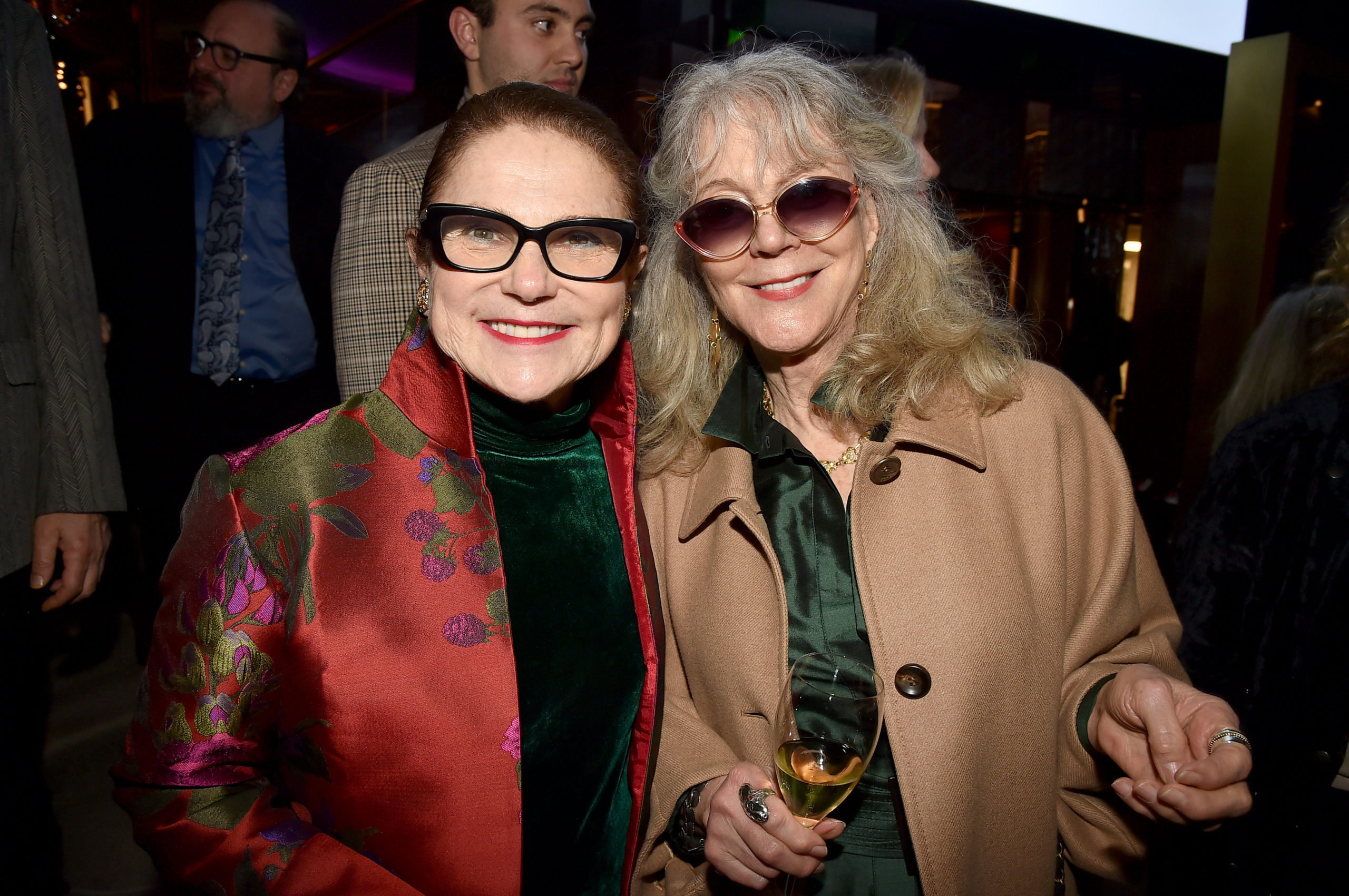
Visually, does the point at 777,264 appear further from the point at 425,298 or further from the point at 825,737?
the point at 825,737

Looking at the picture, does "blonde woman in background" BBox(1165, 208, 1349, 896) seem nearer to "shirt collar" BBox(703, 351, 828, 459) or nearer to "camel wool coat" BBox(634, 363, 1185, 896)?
"camel wool coat" BBox(634, 363, 1185, 896)

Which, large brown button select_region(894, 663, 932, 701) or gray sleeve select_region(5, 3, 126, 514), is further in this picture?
gray sleeve select_region(5, 3, 126, 514)

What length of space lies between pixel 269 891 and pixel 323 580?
420 millimetres

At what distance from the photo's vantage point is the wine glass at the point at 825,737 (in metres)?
1.21

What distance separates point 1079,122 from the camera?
21.2 feet

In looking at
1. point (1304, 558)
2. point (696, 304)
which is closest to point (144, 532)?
point (696, 304)

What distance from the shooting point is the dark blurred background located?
382 cm

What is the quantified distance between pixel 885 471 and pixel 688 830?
776mm

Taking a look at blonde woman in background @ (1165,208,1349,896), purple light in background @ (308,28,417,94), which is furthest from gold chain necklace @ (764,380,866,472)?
purple light in background @ (308,28,417,94)

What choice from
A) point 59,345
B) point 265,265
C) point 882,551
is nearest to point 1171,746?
point 882,551

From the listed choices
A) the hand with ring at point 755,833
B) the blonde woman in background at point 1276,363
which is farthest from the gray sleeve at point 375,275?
the blonde woman in background at point 1276,363

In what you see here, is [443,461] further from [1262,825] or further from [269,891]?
[1262,825]

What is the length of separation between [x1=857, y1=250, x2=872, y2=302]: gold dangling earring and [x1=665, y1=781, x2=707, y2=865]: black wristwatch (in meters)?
1.06

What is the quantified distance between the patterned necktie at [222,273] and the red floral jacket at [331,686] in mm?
1963
